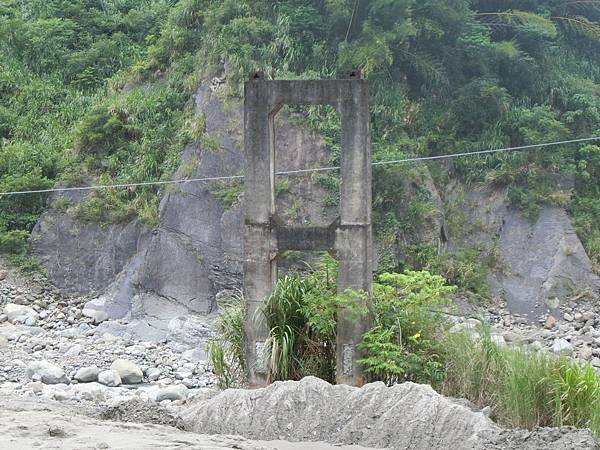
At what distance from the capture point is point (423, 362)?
35.4 feet

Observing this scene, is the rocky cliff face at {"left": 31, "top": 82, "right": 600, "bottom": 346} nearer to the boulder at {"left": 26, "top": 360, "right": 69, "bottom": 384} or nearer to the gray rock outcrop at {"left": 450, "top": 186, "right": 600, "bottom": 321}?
the gray rock outcrop at {"left": 450, "top": 186, "right": 600, "bottom": 321}

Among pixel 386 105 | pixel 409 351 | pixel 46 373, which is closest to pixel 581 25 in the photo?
pixel 386 105

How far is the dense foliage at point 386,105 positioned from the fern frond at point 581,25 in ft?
0.12

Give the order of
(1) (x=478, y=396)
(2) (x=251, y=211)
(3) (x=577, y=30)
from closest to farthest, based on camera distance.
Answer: (1) (x=478, y=396), (2) (x=251, y=211), (3) (x=577, y=30)

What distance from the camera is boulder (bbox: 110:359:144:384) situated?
16.0 metres

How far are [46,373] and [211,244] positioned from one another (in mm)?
6159

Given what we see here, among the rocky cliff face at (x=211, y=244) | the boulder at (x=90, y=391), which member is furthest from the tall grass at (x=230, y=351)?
the rocky cliff face at (x=211, y=244)

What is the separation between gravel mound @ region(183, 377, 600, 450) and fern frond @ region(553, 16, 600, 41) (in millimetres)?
20256

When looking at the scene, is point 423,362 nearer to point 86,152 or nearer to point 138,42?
point 86,152

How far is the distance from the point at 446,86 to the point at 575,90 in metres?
3.18

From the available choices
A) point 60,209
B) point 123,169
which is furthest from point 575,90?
point 60,209

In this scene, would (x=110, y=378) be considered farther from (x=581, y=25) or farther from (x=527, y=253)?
(x=581, y=25)

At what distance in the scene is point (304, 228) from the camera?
39.3 ft

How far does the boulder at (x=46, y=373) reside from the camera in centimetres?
1557
